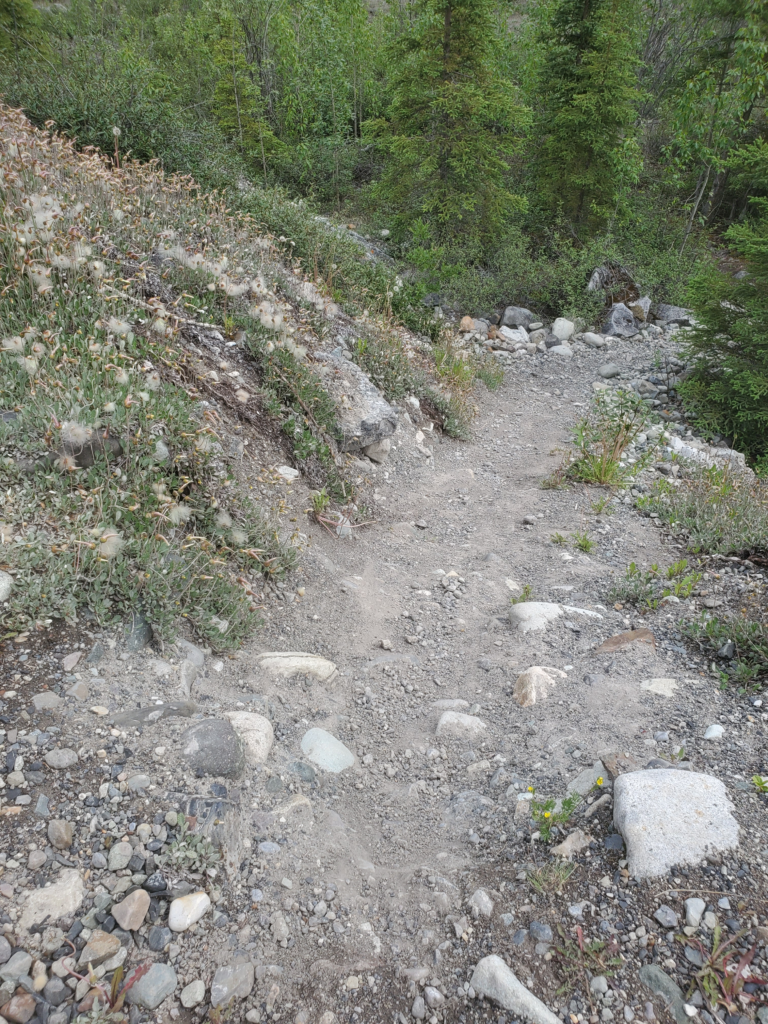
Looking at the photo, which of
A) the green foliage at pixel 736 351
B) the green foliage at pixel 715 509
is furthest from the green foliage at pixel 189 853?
the green foliage at pixel 736 351

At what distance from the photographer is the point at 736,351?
9.41 metres

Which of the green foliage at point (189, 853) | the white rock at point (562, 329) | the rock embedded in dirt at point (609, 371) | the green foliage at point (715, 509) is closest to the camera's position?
the green foliage at point (189, 853)

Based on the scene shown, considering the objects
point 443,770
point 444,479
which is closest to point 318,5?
point 444,479

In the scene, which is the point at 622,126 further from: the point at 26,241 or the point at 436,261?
the point at 26,241

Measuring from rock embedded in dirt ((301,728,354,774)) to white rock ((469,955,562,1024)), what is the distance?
48.6 inches

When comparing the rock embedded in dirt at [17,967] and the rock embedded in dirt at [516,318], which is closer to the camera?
the rock embedded in dirt at [17,967]

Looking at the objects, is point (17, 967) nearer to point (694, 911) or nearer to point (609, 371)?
point (694, 911)

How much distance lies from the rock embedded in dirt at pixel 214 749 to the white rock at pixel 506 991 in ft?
4.12

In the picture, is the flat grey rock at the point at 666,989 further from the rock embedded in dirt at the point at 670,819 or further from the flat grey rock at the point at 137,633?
the flat grey rock at the point at 137,633

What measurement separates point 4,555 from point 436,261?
10.0 metres

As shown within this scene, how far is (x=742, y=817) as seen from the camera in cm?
252

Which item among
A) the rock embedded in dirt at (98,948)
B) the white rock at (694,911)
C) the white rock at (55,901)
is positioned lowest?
the rock embedded in dirt at (98,948)

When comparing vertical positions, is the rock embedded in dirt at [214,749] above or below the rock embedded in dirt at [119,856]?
below

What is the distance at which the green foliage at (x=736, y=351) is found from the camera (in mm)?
8758
